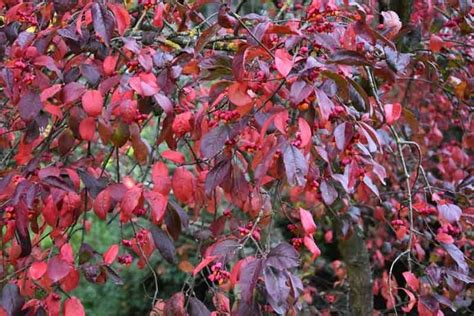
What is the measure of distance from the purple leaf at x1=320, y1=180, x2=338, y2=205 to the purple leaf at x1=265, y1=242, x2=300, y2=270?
1.15 feet

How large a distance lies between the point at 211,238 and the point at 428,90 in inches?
83.9

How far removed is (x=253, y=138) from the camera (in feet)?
5.01

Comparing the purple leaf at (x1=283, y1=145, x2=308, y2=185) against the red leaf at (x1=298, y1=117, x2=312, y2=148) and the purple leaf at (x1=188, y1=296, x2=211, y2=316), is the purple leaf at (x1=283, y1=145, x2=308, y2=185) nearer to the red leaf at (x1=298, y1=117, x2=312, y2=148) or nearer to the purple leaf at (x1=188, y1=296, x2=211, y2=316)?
the red leaf at (x1=298, y1=117, x2=312, y2=148)

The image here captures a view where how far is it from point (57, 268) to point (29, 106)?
358 mm

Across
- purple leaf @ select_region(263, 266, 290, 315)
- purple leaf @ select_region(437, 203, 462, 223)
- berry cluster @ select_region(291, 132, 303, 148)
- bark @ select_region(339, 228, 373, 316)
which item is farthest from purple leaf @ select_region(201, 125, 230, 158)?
bark @ select_region(339, 228, 373, 316)

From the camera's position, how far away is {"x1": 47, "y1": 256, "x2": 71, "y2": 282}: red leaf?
1.33 m

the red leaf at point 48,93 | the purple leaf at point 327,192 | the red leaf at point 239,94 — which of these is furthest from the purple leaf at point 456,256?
the red leaf at point 48,93

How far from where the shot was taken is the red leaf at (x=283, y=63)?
1.15m

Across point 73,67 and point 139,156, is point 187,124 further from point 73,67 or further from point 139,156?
point 73,67

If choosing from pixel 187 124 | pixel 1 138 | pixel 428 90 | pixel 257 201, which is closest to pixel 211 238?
pixel 257 201

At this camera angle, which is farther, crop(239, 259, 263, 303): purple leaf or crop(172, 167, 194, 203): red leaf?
crop(172, 167, 194, 203): red leaf

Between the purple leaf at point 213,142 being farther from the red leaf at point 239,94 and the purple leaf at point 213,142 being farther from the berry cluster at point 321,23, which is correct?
the berry cluster at point 321,23

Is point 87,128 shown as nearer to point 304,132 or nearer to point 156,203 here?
point 156,203

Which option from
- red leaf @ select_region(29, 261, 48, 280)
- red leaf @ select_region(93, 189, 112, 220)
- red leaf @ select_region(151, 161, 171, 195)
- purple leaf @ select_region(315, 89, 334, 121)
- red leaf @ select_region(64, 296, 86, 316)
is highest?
purple leaf @ select_region(315, 89, 334, 121)
